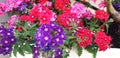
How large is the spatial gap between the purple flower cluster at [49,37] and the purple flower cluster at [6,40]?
0.48 ft

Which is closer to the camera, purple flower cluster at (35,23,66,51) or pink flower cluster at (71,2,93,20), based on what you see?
purple flower cluster at (35,23,66,51)

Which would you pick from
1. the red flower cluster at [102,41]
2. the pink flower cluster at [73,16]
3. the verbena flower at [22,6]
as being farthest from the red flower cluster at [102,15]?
the verbena flower at [22,6]

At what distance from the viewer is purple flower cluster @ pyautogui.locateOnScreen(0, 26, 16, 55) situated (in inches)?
59.3

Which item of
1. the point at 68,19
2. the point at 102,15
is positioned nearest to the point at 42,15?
the point at 68,19

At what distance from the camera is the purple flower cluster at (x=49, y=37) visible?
1432 millimetres

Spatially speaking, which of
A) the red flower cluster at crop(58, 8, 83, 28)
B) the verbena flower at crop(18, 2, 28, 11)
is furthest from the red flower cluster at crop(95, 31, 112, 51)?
the verbena flower at crop(18, 2, 28, 11)

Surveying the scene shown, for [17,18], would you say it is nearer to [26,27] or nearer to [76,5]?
[26,27]

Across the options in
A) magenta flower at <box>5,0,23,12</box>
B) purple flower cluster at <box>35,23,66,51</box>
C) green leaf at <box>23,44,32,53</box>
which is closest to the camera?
purple flower cluster at <box>35,23,66,51</box>

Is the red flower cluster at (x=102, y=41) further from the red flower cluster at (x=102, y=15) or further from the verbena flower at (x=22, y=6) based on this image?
the verbena flower at (x=22, y=6)

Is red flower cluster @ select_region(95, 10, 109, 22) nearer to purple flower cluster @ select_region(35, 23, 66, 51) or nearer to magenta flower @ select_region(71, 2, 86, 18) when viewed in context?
magenta flower @ select_region(71, 2, 86, 18)

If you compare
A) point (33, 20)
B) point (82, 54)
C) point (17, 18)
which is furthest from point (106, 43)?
point (17, 18)

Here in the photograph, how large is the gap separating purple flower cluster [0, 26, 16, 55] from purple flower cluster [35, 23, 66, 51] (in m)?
0.15

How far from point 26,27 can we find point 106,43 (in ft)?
1.51

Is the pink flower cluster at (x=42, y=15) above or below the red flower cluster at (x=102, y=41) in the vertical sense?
above
